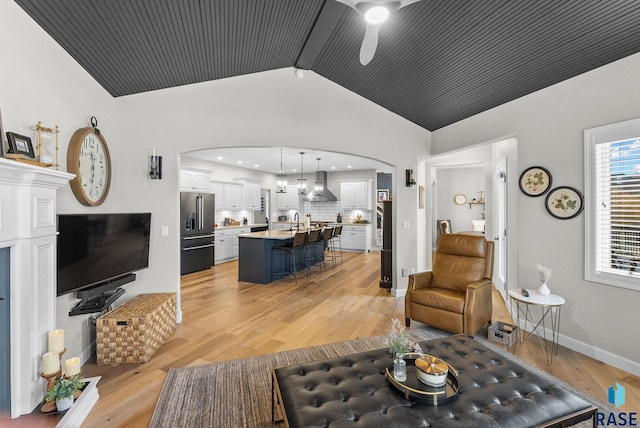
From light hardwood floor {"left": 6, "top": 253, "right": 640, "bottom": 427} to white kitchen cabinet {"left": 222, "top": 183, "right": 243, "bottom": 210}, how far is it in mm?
2696

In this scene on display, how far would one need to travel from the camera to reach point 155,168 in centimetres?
346

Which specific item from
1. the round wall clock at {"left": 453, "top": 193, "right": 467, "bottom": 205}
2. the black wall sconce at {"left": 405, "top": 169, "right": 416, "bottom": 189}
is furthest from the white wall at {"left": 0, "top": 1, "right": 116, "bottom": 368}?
the round wall clock at {"left": 453, "top": 193, "right": 467, "bottom": 205}

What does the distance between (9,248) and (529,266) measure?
4.75 meters

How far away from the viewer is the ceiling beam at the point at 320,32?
8.78 feet

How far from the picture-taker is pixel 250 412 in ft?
6.72

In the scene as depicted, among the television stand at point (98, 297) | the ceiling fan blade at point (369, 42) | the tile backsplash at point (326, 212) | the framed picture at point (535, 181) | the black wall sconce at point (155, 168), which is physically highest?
the ceiling fan blade at point (369, 42)

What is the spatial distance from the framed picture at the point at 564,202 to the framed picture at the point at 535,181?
0.34 ft

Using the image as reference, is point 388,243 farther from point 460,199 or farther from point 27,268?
point 460,199

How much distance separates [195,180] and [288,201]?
4.21m

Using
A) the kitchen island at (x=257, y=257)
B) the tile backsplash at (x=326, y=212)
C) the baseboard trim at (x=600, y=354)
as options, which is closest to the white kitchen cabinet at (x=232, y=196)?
the tile backsplash at (x=326, y=212)

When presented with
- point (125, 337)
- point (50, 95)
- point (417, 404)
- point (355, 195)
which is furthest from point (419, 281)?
point (355, 195)

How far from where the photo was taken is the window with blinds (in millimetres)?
2531

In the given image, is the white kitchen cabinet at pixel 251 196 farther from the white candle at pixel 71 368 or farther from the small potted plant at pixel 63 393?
the small potted plant at pixel 63 393

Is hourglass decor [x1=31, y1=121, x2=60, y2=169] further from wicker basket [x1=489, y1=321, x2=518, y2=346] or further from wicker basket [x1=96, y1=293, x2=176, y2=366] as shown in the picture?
wicker basket [x1=489, y1=321, x2=518, y2=346]
